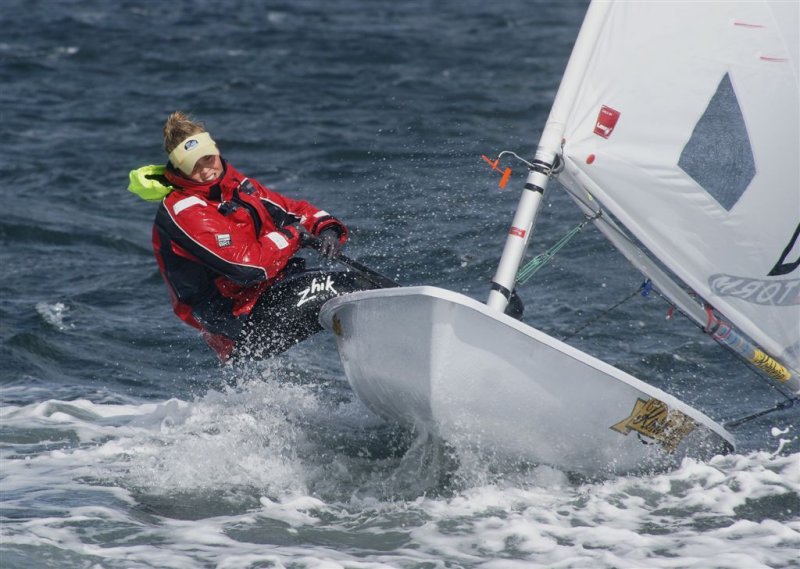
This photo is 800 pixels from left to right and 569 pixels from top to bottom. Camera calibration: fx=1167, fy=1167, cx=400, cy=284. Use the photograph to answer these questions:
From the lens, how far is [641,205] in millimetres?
4613

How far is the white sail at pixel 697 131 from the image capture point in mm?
4520

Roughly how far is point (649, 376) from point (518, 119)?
18.8 ft

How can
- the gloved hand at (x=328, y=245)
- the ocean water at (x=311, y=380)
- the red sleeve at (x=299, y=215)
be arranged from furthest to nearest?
1. the red sleeve at (x=299, y=215)
2. the gloved hand at (x=328, y=245)
3. the ocean water at (x=311, y=380)

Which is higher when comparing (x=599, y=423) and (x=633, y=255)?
(x=633, y=255)

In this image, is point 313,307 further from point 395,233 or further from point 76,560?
point 395,233

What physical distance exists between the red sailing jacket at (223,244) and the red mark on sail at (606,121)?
1337 mm

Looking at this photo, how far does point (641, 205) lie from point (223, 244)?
170 centimetres

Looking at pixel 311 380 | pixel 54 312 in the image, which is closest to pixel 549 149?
pixel 311 380

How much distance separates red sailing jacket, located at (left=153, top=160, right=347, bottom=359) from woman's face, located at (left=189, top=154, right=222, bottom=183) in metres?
0.03

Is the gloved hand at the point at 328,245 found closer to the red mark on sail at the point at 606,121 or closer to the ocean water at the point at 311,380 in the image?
the ocean water at the point at 311,380

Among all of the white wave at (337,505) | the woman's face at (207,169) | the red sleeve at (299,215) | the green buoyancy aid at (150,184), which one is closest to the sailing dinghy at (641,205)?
the white wave at (337,505)

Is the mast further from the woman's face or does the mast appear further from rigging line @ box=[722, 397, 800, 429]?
rigging line @ box=[722, 397, 800, 429]

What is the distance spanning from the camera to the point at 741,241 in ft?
15.3

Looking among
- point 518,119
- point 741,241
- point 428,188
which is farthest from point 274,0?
point 741,241
